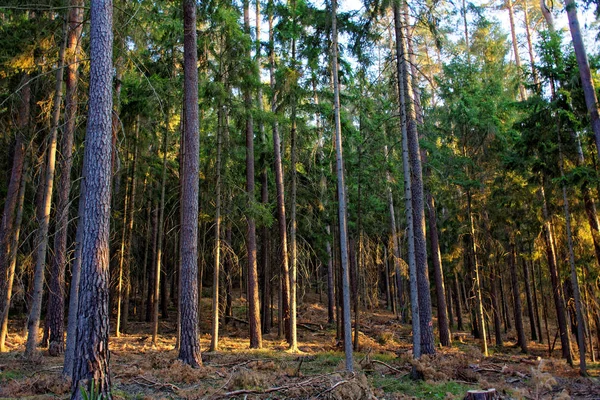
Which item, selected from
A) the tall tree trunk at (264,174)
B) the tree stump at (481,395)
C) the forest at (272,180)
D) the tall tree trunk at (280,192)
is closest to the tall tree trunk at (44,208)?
the forest at (272,180)

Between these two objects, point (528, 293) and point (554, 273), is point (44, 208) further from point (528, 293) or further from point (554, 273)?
point (528, 293)

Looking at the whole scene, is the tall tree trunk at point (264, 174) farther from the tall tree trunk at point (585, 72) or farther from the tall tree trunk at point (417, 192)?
the tall tree trunk at point (585, 72)

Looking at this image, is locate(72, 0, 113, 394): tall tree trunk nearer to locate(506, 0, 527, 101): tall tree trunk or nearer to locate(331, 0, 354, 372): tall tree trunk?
locate(331, 0, 354, 372): tall tree trunk

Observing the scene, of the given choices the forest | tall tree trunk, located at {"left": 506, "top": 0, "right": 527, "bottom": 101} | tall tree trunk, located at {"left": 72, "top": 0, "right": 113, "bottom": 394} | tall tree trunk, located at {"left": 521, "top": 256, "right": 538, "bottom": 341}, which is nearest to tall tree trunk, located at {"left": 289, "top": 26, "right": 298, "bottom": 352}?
the forest

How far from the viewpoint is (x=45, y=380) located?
805 cm

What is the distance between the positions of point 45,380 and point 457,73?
18.0m

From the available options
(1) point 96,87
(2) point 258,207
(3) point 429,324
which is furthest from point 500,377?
(1) point 96,87

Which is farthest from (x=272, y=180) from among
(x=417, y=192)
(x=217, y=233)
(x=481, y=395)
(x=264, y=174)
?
(x=481, y=395)

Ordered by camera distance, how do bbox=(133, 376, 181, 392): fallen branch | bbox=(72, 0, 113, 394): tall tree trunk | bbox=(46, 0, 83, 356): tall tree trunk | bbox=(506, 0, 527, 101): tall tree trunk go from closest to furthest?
bbox=(72, 0, 113, 394): tall tree trunk
bbox=(133, 376, 181, 392): fallen branch
bbox=(46, 0, 83, 356): tall tree trunk
bbox=(506, 0, 527, 101): tall tree trunk

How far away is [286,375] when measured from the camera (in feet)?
33.3

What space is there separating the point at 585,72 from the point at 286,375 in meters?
11.2

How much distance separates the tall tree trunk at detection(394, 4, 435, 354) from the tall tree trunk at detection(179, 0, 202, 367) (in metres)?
5.56

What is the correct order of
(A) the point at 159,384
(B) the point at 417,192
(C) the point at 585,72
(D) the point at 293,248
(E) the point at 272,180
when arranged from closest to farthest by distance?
(A) the point at 159,384 → (C) the point at 585,72 → (B) the point at 417,192 → (D) the point at 293,248 → (E) the point at 272,180

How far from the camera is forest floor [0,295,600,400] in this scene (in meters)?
7.77
